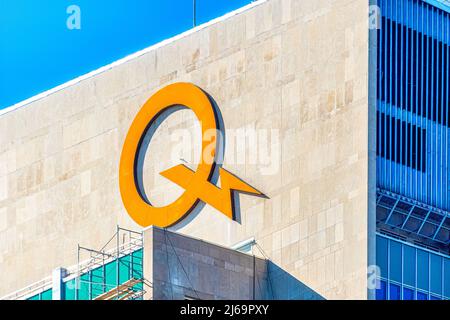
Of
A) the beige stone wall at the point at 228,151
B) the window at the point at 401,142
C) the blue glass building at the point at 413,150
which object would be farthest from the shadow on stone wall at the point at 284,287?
the window at the point at 401,142

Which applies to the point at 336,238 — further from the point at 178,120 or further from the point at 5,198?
the point at 5,198

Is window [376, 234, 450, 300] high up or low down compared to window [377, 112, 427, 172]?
down

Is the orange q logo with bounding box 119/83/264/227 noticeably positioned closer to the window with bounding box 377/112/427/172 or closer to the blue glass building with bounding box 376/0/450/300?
the window with bounding box 377/112/427/172

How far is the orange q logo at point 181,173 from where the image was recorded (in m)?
136

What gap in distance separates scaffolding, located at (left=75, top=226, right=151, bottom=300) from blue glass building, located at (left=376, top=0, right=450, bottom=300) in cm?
1275

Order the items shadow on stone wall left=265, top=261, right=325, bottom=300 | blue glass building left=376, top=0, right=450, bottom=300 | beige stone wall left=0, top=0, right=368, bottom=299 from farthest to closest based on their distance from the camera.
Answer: beige stone wall left=0, top=0, right=368, bottom=299 → shadow on stone wall left=265, top=261, right=325, bottom=300 → blue glass building left=376, top=0, right=450, bottom=300

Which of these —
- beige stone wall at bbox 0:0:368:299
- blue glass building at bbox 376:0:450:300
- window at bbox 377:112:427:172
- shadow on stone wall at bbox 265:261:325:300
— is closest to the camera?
blue glass building at bbox 376:0:450:300

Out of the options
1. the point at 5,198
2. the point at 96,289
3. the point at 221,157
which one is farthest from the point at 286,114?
the point at 5,198

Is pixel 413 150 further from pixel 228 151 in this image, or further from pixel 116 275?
pixel 116 275

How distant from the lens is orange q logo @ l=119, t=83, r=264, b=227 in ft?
445

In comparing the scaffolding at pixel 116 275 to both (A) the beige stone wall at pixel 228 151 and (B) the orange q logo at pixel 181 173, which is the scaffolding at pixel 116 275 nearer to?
(B) the orange q logo at pixel 181 173

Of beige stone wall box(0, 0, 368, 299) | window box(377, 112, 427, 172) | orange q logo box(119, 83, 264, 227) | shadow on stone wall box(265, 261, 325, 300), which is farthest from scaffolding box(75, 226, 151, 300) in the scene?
window box(377, 112, 427, 172)

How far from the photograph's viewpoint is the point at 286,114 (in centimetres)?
13312

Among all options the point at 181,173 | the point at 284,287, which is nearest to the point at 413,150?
the point at 284,287
